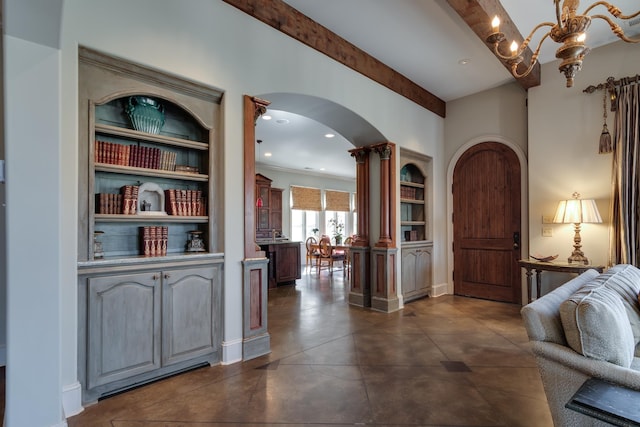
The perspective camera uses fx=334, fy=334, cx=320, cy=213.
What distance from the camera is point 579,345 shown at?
5.00 ft

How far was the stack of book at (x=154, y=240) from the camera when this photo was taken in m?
2.65

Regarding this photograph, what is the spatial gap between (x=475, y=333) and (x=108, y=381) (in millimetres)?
3452

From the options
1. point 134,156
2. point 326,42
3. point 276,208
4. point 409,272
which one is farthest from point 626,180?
point 276,208

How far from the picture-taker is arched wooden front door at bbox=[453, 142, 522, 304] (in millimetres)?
4992

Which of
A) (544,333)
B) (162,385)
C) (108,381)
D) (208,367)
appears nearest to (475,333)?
(544,333)

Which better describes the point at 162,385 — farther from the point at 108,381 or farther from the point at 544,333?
the point at 544,333

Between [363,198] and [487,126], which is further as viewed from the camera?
[487,126]

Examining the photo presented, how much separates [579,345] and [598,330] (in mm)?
112

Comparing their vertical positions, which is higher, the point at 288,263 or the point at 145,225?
the point at 145,225

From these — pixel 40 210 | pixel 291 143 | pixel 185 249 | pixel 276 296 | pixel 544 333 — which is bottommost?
pixel 276 296

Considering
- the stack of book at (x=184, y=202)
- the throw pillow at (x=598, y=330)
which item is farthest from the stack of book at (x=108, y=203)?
the throw pillow at (x=598, y=330)

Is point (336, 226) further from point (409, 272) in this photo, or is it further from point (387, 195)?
point (387, 195)

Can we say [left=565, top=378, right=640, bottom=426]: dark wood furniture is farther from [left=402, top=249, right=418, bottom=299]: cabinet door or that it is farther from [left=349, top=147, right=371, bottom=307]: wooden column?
[left=402, top=249, right=418, bottom=299]: cabinet door

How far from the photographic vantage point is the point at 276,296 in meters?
5.64
